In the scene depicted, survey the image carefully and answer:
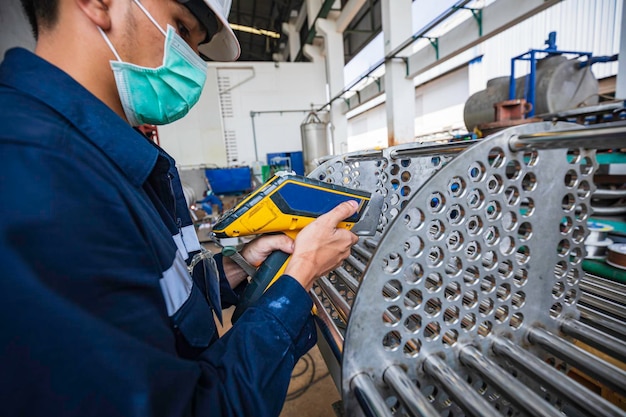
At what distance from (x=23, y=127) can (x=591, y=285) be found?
1.33m

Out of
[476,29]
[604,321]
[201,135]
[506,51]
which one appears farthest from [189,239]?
[506,51]

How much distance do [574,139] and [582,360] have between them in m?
0.44

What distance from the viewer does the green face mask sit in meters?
0.62

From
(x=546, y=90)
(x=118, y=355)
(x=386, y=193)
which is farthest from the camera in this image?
(x=546, y=90)

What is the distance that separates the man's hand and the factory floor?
1045 mm

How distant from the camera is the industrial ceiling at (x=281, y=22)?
7.06 meters

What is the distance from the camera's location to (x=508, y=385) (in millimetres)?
519

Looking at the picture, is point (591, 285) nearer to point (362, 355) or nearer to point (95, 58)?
point (362, 355)

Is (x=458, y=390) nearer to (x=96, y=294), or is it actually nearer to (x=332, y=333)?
(x=332, y=333)

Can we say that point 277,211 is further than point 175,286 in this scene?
Yes

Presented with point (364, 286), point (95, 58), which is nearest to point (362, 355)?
point (364, 286)

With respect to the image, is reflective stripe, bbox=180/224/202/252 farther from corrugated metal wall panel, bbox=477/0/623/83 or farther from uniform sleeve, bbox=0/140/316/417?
corrugated metal wall panel, bbox=477/0/623/83

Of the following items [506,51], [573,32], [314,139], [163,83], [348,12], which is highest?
[348,12]

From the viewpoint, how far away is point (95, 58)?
56 centimetres
